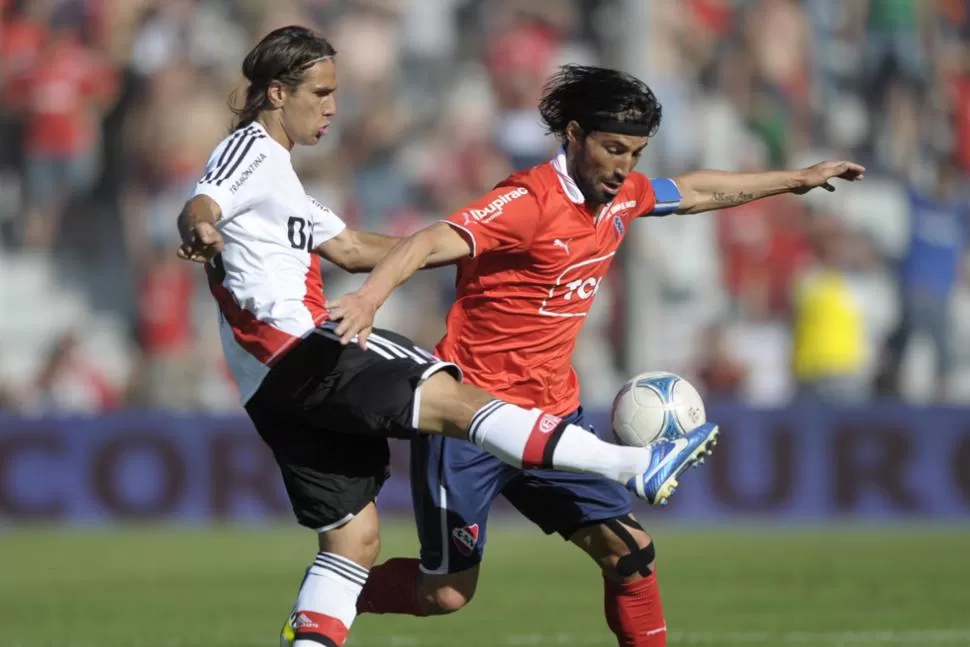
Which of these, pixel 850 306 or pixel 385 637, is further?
pixel 850 306

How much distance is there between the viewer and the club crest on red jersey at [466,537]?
22.1 feet

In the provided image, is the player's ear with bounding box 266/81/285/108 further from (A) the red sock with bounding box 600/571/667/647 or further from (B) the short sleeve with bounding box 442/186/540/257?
(A) the red sock with bounding box 600/571/667/647

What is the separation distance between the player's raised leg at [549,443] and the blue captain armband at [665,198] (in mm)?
1306

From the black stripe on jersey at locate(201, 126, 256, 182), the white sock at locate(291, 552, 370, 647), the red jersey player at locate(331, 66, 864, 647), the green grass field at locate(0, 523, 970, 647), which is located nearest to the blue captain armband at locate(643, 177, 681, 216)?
the red jersey player at locate(331, 66, 864, 647)

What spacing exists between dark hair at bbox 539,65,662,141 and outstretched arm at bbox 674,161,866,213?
587 mm

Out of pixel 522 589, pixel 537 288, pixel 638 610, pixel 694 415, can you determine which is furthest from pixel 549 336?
pixel 522 589

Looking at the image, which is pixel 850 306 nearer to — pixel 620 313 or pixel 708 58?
pixel 620 313

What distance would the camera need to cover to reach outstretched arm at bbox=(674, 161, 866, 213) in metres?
7.07

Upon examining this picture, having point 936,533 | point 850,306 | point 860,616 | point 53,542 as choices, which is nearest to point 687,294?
point 850,306

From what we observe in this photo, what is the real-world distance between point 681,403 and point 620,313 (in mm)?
10084

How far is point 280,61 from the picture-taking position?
20.7ft

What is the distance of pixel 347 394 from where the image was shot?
605 cm

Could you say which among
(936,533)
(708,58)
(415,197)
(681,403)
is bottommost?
(936,533)

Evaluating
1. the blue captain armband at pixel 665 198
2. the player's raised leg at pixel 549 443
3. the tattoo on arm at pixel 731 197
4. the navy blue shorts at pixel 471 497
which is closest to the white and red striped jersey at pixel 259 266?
the player's raised leg at pixel 549 443
